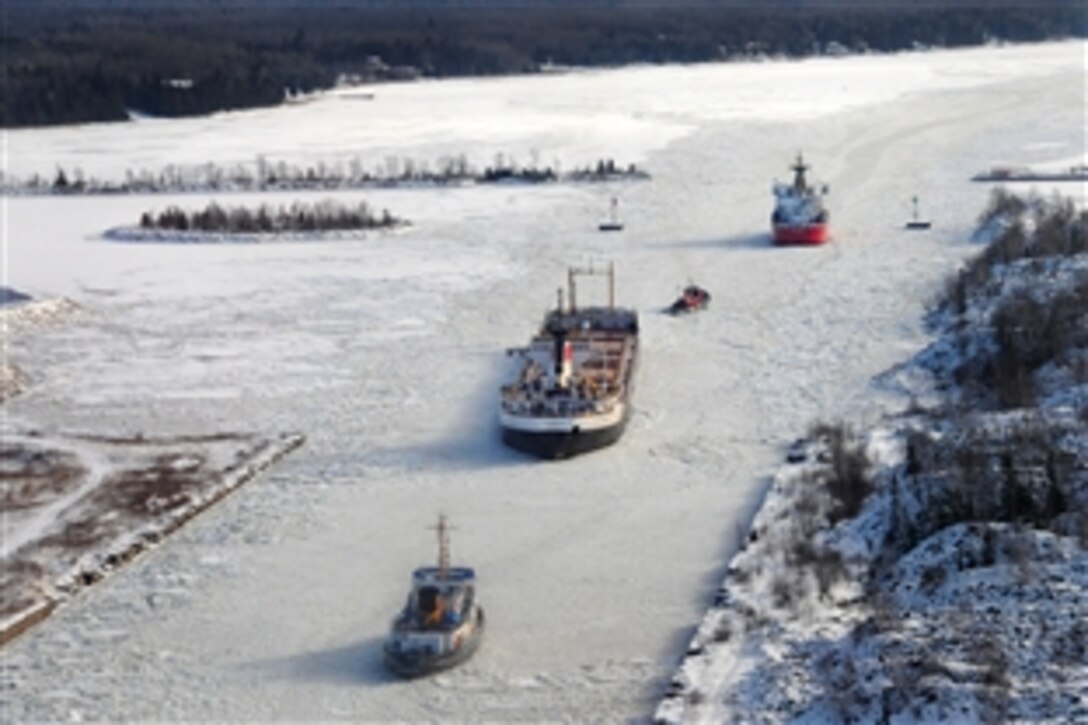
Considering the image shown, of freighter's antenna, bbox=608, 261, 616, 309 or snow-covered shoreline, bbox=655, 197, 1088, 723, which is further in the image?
freighter's antenna, bbox=608, 261, 616, 309

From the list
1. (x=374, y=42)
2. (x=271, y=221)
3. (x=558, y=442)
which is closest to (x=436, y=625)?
(x=558, y=442)

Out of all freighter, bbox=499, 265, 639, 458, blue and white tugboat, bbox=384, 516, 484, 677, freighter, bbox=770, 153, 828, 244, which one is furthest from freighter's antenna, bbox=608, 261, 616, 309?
blue and white tugboat, bbox=384, 516, 484, 677

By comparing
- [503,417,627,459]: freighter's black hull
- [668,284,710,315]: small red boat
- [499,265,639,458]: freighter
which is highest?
[668,284,710,315]: small red boat

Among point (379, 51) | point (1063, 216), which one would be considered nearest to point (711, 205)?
point (1063, 216)

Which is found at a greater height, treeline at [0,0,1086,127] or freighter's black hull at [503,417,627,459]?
treeline at [0,0,1086,127]

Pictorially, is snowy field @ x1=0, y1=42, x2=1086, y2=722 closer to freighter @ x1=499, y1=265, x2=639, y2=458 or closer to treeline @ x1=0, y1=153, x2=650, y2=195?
freighter @ x1=499, y1=265, x2=639, y2=458

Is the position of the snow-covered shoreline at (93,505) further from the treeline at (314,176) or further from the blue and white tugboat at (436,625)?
the treeline at (314,176)

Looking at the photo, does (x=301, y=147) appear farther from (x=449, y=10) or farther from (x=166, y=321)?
(x=449, y=10)
